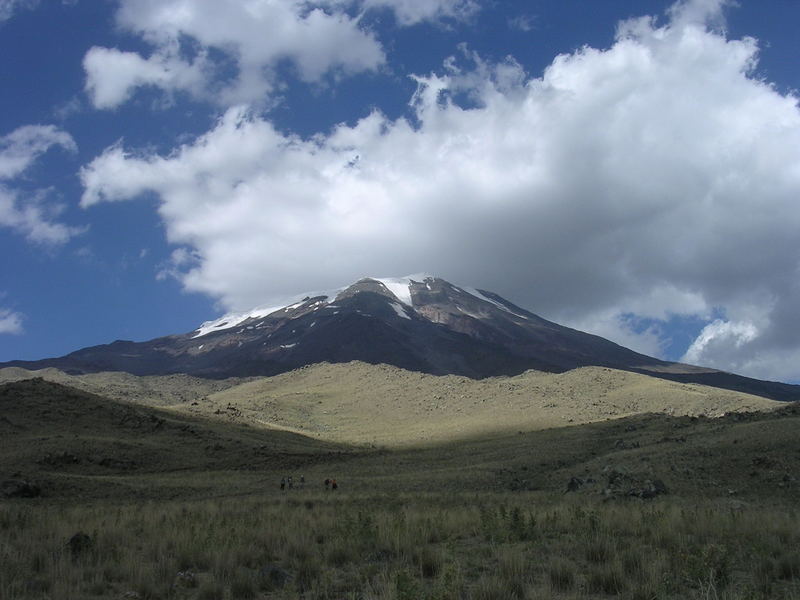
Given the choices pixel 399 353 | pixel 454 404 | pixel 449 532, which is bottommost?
pixel 454 404

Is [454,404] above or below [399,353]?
below

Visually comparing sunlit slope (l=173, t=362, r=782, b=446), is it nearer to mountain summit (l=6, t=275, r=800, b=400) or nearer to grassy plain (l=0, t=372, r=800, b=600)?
grassy plain (l=0, t=372, r=800, b=600)

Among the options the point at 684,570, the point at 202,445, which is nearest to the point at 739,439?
the point at 684,570

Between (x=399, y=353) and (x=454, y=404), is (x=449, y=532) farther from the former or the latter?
(x=399, y=353)

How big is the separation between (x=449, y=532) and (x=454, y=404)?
70195 mm

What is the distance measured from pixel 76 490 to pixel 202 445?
1880 cm

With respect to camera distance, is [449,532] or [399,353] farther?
[399,353]

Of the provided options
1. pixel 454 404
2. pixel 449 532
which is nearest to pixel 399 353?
pixel 454 404

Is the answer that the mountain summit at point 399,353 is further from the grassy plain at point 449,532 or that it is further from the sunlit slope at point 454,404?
the grassy plain at point 449,532

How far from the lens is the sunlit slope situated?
2437 inches

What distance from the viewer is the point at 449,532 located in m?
10.3

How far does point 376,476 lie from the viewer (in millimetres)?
29547

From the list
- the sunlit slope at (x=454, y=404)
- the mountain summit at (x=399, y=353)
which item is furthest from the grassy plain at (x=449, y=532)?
the mountain summit at (x=399, y=353)

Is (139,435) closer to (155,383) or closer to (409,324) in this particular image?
(155,383)
